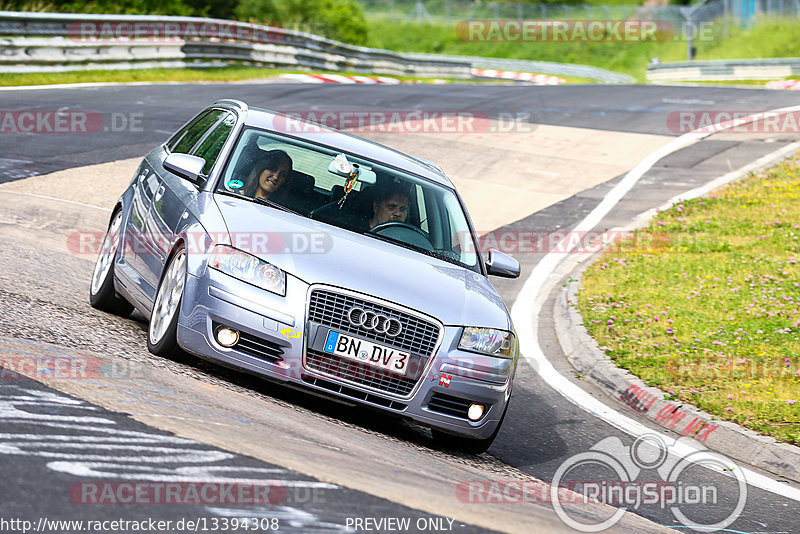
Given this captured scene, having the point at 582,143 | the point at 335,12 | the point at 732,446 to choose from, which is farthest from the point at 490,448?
the point at 335,12

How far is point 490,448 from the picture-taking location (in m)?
6.86

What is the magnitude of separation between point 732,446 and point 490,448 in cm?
187

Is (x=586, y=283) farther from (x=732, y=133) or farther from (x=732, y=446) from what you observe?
(x=732, y=133)

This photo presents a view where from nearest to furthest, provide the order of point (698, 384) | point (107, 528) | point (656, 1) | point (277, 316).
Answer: point (107, 528) → point (277, 316) → point (698, 384) → point (656, 1)

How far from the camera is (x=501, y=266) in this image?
7477mm

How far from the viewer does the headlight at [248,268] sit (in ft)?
19.2

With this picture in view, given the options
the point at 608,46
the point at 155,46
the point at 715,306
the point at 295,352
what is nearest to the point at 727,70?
the point at 155,46

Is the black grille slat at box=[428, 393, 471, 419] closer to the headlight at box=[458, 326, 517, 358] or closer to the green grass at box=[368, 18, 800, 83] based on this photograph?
the headlight at box=[458, 326, 517, 358]

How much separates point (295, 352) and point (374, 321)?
0.48 meters

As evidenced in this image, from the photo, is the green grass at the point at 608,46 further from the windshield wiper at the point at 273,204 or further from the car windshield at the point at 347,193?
the windshield wiper at the point at 273,204

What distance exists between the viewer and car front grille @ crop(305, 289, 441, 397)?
5805 millimetres

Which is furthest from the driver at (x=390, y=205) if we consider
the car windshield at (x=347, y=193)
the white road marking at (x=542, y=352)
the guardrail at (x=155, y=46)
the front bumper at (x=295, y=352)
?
the guardrail at (x=155, y=46)

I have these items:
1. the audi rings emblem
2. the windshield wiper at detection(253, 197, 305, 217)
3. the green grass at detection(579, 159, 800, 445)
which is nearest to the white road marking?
the green grass at detection(579, 159, 800, 445)

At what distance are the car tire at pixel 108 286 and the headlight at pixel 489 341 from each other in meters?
2.75
